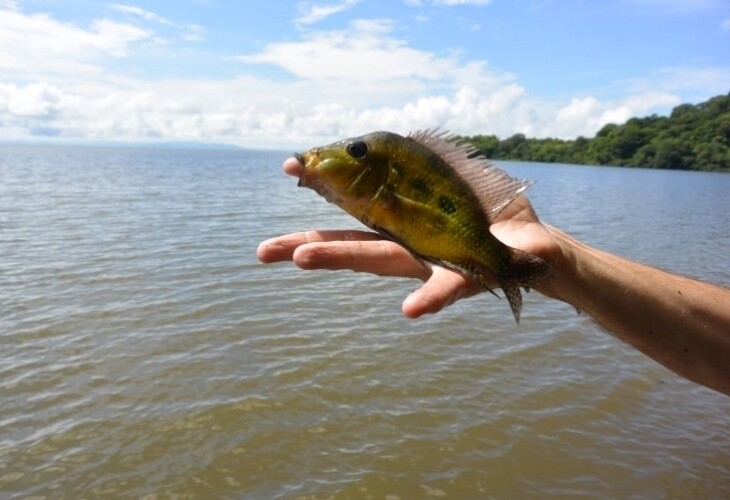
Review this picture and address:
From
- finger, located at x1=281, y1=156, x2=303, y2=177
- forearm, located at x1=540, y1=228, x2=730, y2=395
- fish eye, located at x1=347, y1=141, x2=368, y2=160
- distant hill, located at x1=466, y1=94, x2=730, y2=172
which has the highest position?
distant hill, located at x1=466, y1=94, x2=730, y2=172

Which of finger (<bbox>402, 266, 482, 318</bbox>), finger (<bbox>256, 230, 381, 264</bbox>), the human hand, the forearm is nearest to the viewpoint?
finger (<bbox>402, 266, 482, 318</bbox>)

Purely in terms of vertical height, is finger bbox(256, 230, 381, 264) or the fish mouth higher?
the fish mouth

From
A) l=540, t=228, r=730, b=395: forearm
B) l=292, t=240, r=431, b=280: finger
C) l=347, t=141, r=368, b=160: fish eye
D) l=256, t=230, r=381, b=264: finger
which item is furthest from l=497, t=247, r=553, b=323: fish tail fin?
l=347, t=141, r=368, b=160: fish eye

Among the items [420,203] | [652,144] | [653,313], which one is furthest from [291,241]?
[652,144]

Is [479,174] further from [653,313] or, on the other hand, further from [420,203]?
[653,313]

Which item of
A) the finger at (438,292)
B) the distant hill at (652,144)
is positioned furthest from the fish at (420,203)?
the distant hill at (652,144)

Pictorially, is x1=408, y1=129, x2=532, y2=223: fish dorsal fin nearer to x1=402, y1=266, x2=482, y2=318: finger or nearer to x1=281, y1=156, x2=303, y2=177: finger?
x1=402, y1=266, x2=482, y2=318: finger

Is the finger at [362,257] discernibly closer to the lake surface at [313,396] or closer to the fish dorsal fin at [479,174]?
the fish dorsal fin at [479,174]
